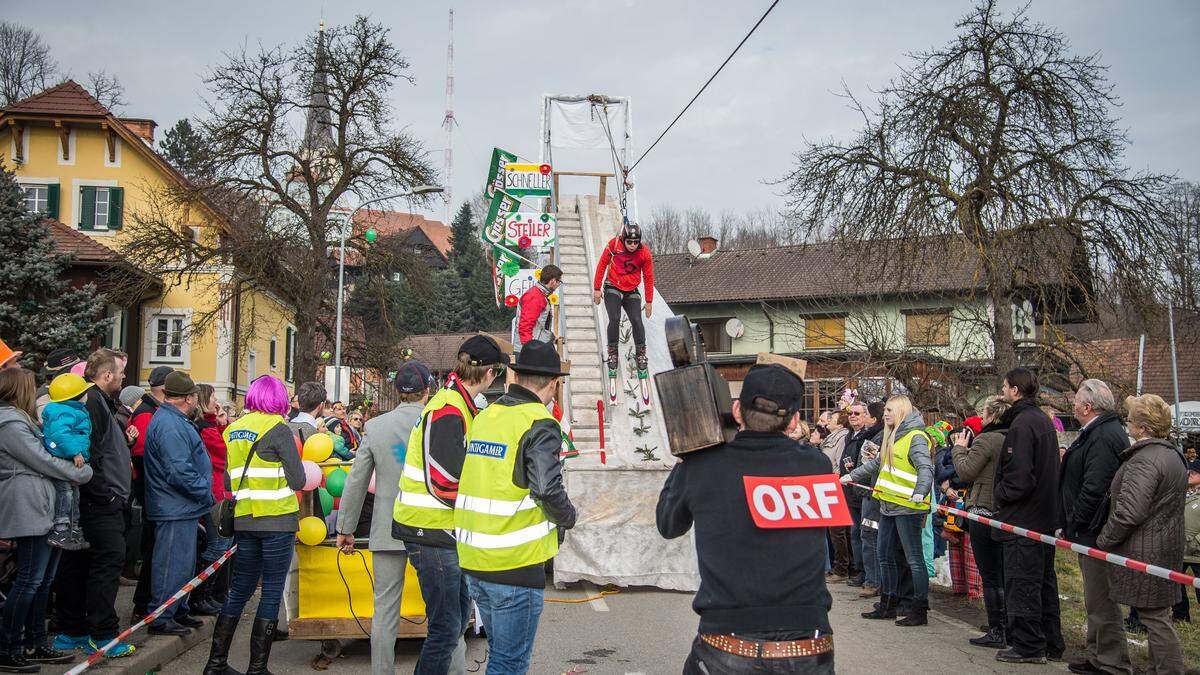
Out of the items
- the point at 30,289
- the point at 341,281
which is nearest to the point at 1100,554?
the point at 341,281

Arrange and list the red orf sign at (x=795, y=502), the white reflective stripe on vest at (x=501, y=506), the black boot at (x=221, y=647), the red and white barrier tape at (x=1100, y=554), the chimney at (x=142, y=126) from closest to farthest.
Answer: the red orf sign at (x=795, y=502)
the white reflective stripe on vest at (x=501, y=506)
the red and white barrier tape at (x=1100, y=554)
the black boot at (x=221, y=647)
the chimney at (x=142, y=126)

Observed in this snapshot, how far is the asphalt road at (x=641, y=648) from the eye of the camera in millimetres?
7289

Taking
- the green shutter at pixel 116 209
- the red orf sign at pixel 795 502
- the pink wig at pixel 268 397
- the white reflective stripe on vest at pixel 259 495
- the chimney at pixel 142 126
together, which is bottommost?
the white reflective stripe on vest at pixel 259 495

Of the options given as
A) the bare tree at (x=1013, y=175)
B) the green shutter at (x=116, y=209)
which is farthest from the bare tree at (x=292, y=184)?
the bare tree at (x=1013, y=175)

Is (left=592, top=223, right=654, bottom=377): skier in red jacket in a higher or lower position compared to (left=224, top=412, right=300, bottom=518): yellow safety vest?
higher

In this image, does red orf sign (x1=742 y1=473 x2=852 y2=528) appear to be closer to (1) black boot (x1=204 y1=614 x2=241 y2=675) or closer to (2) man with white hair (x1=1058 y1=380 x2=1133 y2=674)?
(1) black boot (x1=204 y1=614 x2=241 y2=675)

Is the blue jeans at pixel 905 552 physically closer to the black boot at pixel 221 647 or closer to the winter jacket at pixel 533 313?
the black boot at pixel 221 647

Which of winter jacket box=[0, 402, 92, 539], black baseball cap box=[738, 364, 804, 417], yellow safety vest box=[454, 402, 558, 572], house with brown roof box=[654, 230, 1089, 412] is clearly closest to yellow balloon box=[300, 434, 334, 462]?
winter jacket box=[0, 402, 92, 539]

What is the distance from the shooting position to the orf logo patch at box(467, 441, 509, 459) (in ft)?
15.6

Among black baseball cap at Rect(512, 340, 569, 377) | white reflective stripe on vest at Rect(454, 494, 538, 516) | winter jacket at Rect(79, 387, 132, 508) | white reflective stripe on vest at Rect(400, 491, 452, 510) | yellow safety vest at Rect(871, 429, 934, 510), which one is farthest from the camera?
yellow safety vest at Rect(871, 429, 934, 510)

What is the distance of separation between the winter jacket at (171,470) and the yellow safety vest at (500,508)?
12.0 feet

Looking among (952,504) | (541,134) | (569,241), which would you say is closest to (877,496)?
(952,504)

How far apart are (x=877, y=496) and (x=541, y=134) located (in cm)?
1596

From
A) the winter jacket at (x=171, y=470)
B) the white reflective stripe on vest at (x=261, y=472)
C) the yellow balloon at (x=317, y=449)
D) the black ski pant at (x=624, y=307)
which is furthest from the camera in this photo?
the black ski pant at (x=624, y=307)
